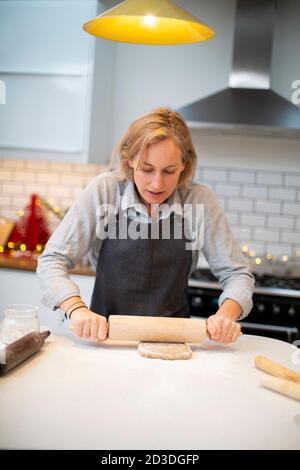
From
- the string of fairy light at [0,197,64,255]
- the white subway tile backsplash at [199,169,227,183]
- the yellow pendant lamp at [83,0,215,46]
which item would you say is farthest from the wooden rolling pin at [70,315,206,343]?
the white subway tile backsplash at [199,169,227,183]

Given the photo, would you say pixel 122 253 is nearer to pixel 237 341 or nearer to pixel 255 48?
pixel 237 341

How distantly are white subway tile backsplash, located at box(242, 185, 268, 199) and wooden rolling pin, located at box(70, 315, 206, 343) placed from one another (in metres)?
2.06

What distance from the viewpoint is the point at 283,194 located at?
3.56m

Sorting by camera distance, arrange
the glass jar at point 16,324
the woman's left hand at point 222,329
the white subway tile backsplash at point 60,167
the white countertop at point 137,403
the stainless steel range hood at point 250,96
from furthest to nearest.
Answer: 1. the white subway tile backsplash at point 60,167
2. the stainless steel range hood at point 250,96
3. the woman's left hand at point 222,329
4. the glass jar at point 16,324
5. the white countertop at point 137,403

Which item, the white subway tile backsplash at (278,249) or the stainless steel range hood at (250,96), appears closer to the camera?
the stainless steel range hood at (250,96)

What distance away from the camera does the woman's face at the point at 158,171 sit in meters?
1.74

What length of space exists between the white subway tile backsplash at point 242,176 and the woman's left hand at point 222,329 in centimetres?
203

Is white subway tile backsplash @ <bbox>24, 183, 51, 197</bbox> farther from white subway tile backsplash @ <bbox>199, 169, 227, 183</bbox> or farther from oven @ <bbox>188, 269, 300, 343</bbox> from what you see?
oven @ <bbox>188, 269, 300, 343</bbox>

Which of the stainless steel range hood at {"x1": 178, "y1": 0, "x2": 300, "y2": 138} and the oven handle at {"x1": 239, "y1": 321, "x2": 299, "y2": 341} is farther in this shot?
the stainless steel range hood at {"x1": 178, "y1": 0, "x2": 300, "y2": 138}

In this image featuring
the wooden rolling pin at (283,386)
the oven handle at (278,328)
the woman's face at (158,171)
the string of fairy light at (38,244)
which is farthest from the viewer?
the string of fairy light at (38,244)

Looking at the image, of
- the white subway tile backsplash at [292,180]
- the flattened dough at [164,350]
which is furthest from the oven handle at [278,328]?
the flattened dough at [164,350]

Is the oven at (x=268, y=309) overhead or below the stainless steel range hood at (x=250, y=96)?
below

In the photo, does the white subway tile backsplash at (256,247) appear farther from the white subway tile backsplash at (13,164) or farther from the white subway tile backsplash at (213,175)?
the white subway tile backsplash at (13,164)

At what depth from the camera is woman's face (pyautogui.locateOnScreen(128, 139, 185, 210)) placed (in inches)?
68.6
